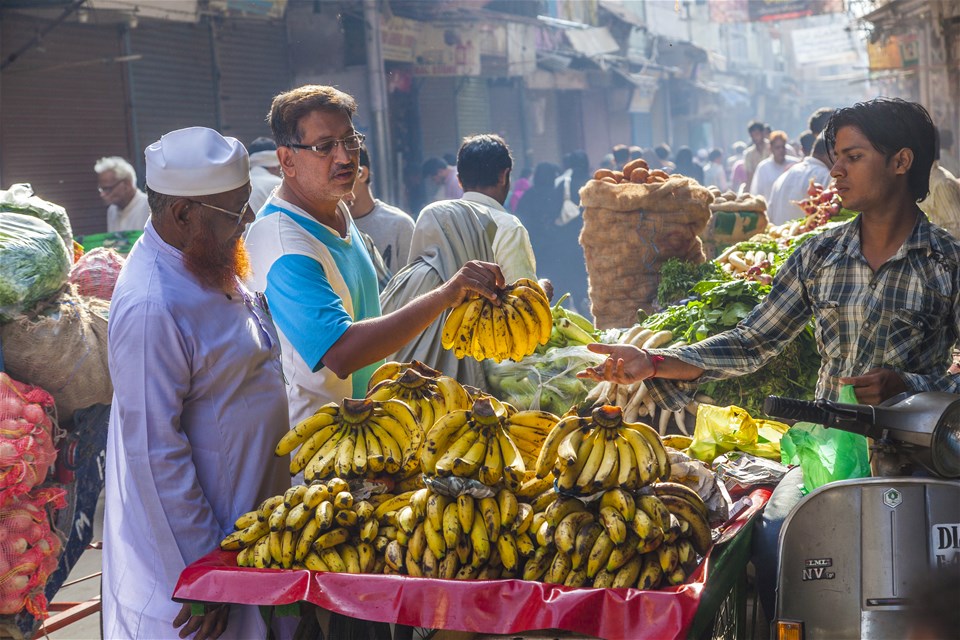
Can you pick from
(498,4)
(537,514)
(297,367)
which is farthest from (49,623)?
(498,4)

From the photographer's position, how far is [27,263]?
4.02 m

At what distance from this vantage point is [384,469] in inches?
114

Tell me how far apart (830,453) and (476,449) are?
1.01 metres

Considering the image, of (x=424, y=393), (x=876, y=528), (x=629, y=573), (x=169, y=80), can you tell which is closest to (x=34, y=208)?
(x=424, y=393)

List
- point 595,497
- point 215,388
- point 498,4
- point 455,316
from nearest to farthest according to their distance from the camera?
point 595,497 → point 215,388 → point 455,316 → point 498,4

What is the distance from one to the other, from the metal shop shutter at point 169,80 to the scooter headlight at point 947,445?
34.2ft

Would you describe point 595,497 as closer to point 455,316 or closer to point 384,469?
point 384,469

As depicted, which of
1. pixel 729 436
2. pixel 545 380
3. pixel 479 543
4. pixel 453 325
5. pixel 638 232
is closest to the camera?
pixel 479 543

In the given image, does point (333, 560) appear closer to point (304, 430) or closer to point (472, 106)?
point (304, 430)

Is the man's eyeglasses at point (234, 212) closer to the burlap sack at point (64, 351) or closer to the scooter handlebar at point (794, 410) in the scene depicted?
the scooter handlebar at point (794, 410)

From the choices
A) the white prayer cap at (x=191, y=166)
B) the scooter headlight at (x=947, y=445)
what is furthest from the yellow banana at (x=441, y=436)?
the scooter headlight at (x=947, y=445)

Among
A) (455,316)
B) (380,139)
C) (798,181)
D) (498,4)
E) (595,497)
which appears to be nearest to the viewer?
(595,497)

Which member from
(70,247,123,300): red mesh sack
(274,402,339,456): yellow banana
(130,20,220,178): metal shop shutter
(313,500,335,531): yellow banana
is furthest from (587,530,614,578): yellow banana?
(130,20,220,178): metal shop shutter

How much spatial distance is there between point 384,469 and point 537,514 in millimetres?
509
